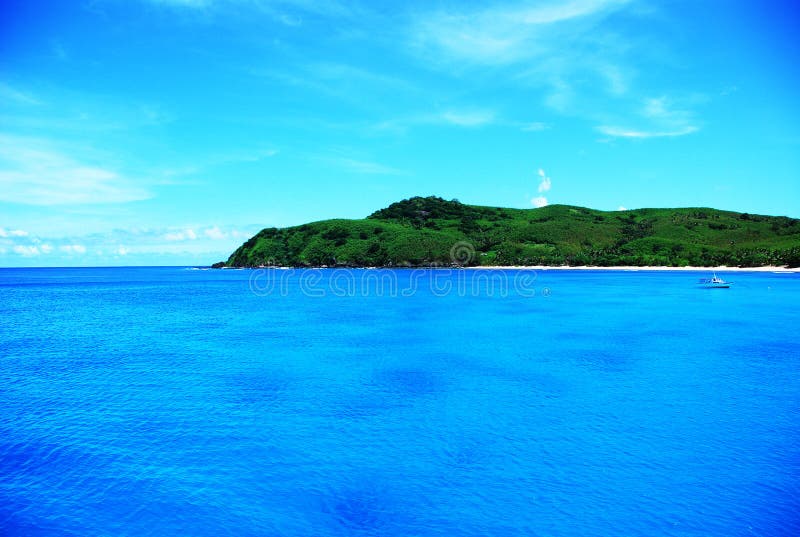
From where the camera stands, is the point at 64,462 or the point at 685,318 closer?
the point at 64,462

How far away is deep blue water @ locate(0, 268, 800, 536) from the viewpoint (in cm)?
1513

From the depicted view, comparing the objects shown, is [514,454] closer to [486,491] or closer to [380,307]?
[486,491]

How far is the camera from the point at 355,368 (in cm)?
3534

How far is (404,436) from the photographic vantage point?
2162 cm

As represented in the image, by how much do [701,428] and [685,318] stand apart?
149ft

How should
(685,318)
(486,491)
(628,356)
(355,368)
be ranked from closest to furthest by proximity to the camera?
(486,491) → (355,368) → (628,356) → (685,318)

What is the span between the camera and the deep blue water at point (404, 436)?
49.6 ft

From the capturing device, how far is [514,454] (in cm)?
1956

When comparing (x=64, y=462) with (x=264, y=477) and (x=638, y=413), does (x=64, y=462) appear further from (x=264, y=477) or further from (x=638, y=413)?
(x=638, y=413)

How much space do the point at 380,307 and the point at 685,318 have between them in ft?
153

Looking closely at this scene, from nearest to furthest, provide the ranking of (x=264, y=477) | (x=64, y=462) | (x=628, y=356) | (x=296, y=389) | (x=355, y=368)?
(x=264, y=477)
(x=64, y=462)
(x=296, y=389)
(x=355, y=368)
(x=628, y=356)

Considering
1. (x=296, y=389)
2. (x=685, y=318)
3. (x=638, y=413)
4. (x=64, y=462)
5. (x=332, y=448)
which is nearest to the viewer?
(x=64, y=462)

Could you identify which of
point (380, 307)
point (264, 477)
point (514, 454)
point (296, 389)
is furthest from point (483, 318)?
point (264, 477)

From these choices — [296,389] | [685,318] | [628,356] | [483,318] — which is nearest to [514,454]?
[296,389]
